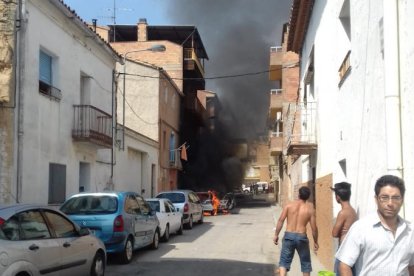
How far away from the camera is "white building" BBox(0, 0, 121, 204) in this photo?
13.0 metres

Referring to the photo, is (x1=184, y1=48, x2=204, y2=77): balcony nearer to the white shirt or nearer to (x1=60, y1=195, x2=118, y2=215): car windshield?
(x1=60, y1=195, x2=118, y2=215): car windshield

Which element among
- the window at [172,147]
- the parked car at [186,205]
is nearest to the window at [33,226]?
the parked car at [186,205]

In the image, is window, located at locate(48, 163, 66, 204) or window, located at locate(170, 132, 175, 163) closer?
window, located at locate(48, 163, 66, 204)

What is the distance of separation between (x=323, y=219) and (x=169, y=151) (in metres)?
23.5

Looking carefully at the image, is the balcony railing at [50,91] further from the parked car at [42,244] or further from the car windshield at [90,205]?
the parked car at [42,244]

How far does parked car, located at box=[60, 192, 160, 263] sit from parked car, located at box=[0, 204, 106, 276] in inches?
99.9

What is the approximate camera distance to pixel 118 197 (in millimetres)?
11891

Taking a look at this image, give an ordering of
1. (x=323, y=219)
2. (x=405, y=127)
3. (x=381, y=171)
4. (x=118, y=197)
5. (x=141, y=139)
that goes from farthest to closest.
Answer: (x=141, y=139), (x=118, y=197), (x=323, y=219), (x=381, y=171), (x=405, y=127)

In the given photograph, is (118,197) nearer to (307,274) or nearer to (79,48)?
(307,274)

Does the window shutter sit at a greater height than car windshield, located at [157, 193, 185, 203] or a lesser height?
greater

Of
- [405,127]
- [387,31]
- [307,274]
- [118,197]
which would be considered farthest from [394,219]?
[118,197]

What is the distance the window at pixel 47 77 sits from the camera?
1466cm

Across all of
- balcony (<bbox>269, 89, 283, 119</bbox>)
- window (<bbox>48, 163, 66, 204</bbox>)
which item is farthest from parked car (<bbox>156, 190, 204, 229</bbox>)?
balcony (<bbox>269, 89, 283, 119</bbox>)

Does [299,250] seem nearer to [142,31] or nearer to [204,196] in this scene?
[204,196]
